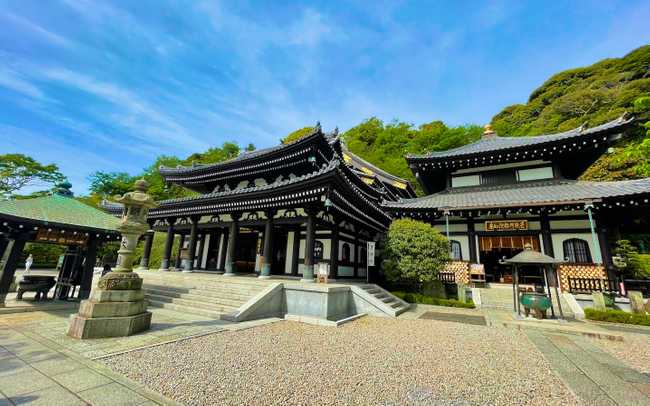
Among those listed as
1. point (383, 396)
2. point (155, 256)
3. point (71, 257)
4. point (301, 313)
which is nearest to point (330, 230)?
point (301, 313)

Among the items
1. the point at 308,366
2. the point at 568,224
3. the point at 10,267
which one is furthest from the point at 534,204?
the point at 10,267

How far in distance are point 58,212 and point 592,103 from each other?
54920 mm

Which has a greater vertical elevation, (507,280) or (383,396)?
(507,280)

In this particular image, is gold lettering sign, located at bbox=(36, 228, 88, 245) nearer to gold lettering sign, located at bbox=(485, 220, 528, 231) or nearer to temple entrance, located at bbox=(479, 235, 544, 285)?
temple entrance, located at bbox=(479, 235, 544, 285)

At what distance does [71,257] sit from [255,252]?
27.1ft

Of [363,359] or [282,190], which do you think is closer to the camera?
[363,359]

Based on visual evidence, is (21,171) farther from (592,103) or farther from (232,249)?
(592,103)

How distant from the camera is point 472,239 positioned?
48.5 ft

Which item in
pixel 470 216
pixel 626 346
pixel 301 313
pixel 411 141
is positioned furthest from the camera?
pixel 411 141

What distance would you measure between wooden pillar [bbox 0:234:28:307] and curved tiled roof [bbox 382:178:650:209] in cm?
1490

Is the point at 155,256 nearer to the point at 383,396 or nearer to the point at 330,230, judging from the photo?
the point at 330,230

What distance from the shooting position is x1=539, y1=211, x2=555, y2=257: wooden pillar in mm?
13289

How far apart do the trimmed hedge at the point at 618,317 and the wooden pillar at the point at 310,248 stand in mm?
10340

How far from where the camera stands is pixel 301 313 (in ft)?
29.3
